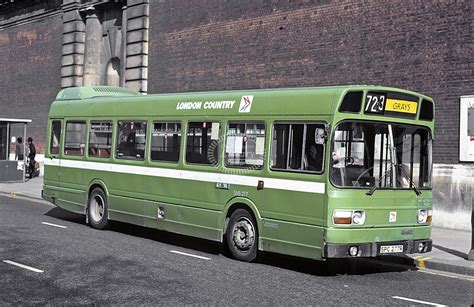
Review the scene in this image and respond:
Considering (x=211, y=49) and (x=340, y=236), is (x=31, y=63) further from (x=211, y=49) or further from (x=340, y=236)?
(x=340, y=236)

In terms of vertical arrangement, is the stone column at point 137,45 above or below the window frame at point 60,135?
above

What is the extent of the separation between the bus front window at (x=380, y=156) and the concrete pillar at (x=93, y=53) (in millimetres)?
18692

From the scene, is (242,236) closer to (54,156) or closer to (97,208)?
(97,208)

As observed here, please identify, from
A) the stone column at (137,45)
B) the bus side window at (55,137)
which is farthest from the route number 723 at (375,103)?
the stone column at (137,45)

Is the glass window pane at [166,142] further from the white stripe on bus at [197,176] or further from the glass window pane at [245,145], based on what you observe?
the glass window pane at [245,145]

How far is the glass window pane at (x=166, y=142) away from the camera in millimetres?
11219

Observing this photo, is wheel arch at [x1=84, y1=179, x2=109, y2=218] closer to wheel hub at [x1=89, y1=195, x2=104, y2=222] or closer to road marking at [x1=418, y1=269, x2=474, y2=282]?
wheel hub at [x1=89, y1=195, x2=104, y2=222]

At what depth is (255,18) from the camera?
18.8 m

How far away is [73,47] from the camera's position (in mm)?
26219

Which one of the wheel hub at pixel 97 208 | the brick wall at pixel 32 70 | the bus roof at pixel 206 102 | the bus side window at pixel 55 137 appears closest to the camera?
the bus roof at pixel 206 102

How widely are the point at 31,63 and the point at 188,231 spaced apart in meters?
21.1

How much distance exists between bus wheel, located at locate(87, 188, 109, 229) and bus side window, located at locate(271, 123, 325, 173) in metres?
5.09

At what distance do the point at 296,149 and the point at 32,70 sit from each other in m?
22.9

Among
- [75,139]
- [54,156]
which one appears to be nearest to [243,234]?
[75,139]
